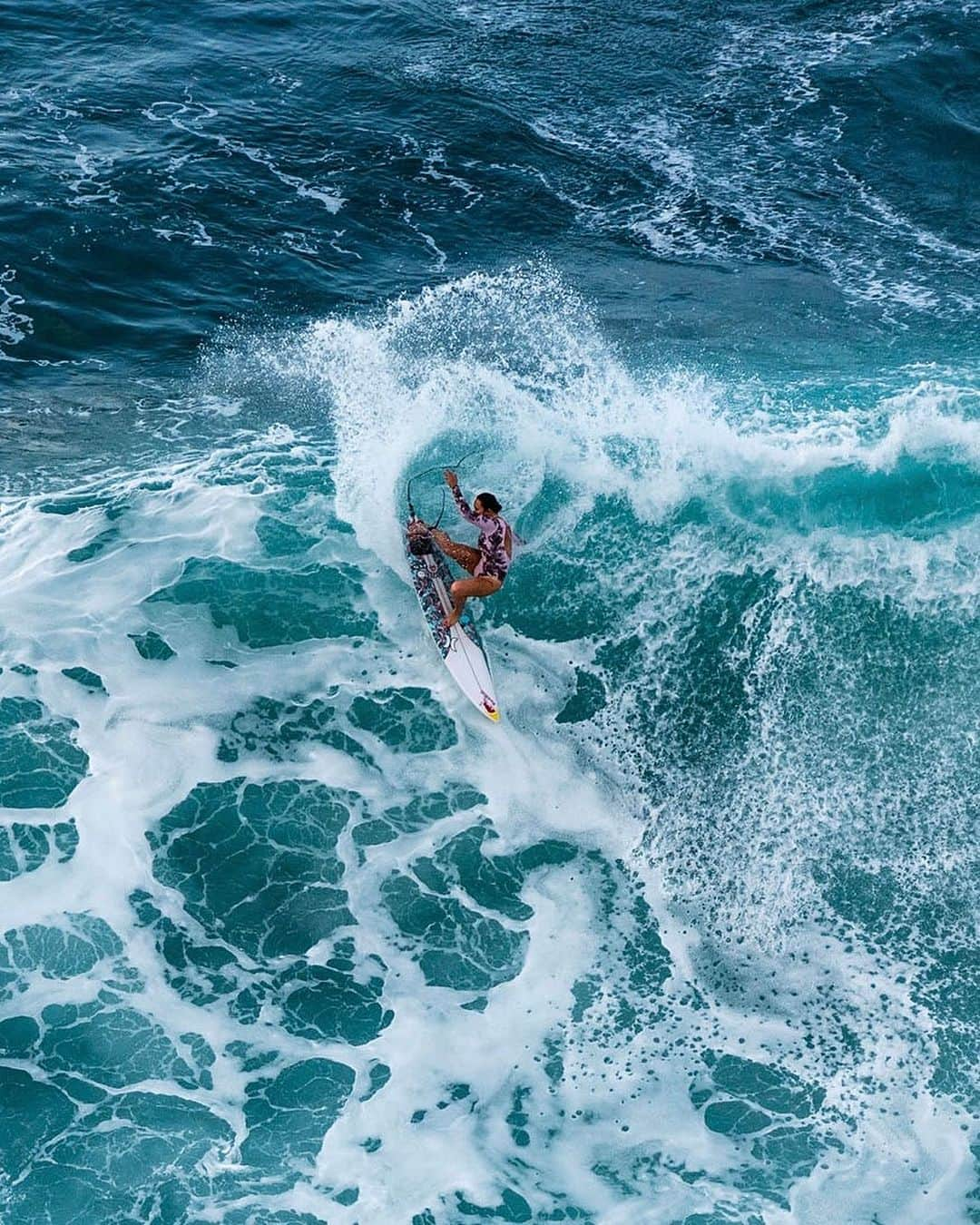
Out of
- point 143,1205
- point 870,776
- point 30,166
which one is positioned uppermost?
point 30,166

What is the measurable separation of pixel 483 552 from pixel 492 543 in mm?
199

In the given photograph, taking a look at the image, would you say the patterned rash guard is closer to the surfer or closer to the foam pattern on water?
the surfer

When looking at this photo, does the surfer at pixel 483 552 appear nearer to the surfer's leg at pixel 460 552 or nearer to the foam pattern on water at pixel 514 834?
the surfer's leg at pixel 460 552

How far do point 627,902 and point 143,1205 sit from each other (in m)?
5.98

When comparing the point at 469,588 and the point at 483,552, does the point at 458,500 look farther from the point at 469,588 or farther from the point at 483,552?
the point at 469,588

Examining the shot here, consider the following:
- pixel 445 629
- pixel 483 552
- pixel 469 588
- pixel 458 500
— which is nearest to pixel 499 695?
pixel 445 629

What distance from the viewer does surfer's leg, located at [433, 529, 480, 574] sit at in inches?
634

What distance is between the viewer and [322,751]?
595 inches

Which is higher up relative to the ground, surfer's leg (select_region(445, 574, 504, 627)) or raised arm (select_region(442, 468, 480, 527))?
raised arm (select_region(442, 468, 480, 527))

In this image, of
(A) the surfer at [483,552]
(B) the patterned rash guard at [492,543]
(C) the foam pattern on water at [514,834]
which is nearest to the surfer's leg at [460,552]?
(A) the surfer at [483,552]

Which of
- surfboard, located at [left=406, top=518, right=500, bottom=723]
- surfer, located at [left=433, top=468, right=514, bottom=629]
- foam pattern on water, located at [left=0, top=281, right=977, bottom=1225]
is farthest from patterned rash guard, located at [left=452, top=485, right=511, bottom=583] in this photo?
foam pattern on water, located at [left=0, top=281, right=977, bottom=1225]

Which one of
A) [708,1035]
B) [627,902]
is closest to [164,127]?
[627,902]

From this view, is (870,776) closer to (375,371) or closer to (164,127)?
(375,371)

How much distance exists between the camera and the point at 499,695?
1569cm
